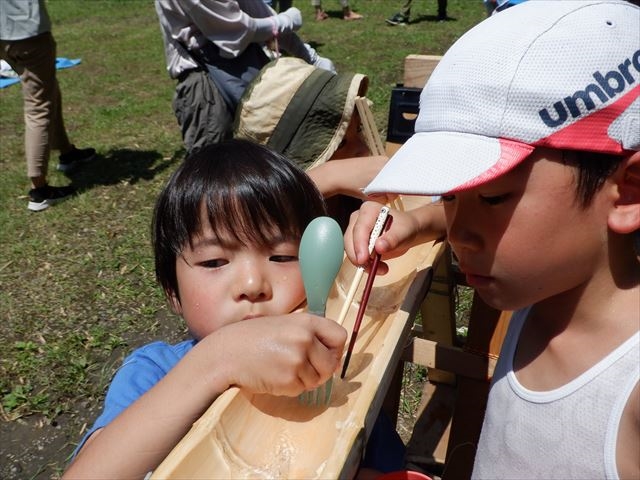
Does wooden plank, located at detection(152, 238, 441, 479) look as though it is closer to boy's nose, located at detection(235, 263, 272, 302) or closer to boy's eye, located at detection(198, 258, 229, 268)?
boy's nose, located at detection(235, 263, 272, 302)

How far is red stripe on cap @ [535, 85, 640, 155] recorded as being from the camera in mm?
792

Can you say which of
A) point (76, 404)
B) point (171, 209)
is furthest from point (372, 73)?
point (171, 209)

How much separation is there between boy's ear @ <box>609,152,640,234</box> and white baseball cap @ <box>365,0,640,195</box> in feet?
0.12

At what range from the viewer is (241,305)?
1.14m

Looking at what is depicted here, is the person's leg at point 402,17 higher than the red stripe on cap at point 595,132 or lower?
lower

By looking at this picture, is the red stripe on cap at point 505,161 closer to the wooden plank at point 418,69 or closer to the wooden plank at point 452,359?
the wooden plank at point 452,359

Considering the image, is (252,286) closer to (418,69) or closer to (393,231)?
(393,231)

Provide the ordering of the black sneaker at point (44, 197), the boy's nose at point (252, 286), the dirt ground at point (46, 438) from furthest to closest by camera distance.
Answer: 1. the black sneaker at point (44, 197)
2. the dirt ground at point (46, 438)
3. the boy's nose at point (252, 286)

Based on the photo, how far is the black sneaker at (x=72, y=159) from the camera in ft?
15.8

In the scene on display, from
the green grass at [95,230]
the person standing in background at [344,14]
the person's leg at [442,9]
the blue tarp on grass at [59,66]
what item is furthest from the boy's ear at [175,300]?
the person standing in background at [344,14]

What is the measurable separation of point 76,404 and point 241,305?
5.34ft

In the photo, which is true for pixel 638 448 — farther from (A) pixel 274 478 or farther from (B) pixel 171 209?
(B) pixel 171 209

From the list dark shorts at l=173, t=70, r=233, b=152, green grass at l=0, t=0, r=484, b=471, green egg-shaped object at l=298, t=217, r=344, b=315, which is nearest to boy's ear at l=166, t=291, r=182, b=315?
green egg-shaped object at l=298, t=217, r=344, b=315

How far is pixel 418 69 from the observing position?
1.93 metres
